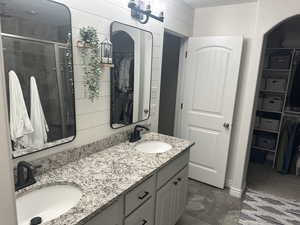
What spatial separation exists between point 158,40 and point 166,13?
318mm

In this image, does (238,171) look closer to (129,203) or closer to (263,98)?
(263,98)

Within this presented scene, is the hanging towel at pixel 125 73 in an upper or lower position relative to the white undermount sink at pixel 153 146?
upper

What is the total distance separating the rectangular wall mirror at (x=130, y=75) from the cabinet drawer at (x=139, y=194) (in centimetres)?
61

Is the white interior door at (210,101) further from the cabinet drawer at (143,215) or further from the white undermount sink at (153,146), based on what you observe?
the cabinet drawer at (143,215)

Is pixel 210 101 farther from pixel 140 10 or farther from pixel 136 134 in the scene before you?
pixel 140 10

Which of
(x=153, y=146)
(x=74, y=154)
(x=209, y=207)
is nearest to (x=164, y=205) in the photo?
(x=153, y=146)

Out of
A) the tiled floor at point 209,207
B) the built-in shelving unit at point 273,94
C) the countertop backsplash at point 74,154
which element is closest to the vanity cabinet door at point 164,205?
the tiled floor at point 209,207

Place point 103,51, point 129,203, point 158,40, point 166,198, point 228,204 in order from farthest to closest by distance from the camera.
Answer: point 228,204 < point 158,40 < point 166,198 < point 103,51 < point 129,203

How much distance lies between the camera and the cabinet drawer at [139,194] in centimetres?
120

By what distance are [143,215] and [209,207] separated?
1.28 metres

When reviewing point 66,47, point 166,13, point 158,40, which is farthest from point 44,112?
point 166,13

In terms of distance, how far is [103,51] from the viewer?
1.52 metres

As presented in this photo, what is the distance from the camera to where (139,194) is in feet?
4.27

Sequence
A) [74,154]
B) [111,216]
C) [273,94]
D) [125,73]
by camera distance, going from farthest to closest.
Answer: [273,94] < [125,73] < [74,154] < [111,216]
